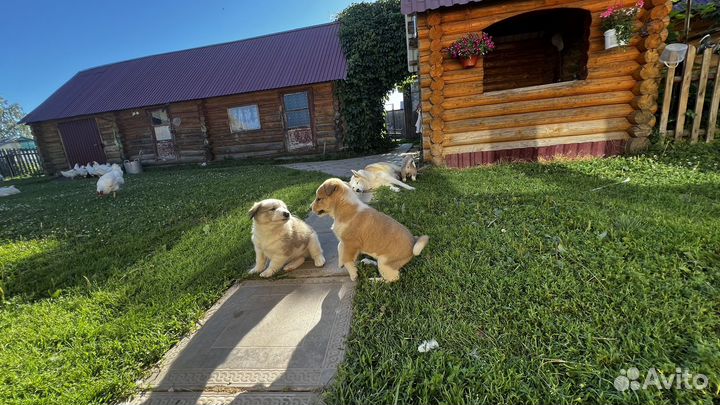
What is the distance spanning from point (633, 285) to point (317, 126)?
13616 millimetres

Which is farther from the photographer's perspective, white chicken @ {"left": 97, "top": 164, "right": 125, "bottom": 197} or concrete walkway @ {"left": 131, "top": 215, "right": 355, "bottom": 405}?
white chicken @ {"left": 97, "top": 164, "right": 125, "bottom": 197}

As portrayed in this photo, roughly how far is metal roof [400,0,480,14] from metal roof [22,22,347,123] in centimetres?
753

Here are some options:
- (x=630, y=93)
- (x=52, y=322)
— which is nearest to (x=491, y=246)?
(x=52, y=322)

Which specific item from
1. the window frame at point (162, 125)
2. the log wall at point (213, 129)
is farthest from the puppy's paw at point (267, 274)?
the window frame at point (162, 125)

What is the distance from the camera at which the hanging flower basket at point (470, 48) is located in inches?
249

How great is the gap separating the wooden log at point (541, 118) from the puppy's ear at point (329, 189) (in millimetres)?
5074

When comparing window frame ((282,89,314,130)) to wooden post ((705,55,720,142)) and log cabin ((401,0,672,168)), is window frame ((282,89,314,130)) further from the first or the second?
wooden post ((705,55,720,142))

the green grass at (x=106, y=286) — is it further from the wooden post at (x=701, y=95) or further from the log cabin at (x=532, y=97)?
the wooden post at (x=701, y=95)

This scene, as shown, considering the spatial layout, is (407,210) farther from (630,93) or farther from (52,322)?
(630,93)

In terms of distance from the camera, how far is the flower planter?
6.44 m

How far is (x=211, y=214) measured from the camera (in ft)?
19.0

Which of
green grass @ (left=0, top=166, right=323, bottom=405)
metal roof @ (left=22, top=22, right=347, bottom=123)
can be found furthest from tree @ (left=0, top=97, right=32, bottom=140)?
green grass @ (left=0, top=166, right=323, bottom=405)

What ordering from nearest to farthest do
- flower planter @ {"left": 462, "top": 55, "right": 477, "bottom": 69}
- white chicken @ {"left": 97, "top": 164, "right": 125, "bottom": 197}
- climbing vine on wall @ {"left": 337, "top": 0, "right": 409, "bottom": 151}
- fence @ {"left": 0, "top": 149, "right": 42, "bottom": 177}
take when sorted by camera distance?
flower planter @ {"left": 462, "top": 55, "right": 477, "bottom": 69}
white chicken @ {"left": 97, "top": 164, "right": 125, "bottom": 197}
climbing vine on wall @ {"left": 337, "top": 0, "right": 409, "bottom": 151}
fence @ {"left": 0, "top": 149, "right": 42, "bottom": 177}

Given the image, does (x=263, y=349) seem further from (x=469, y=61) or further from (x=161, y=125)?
(x=161, y=125)
